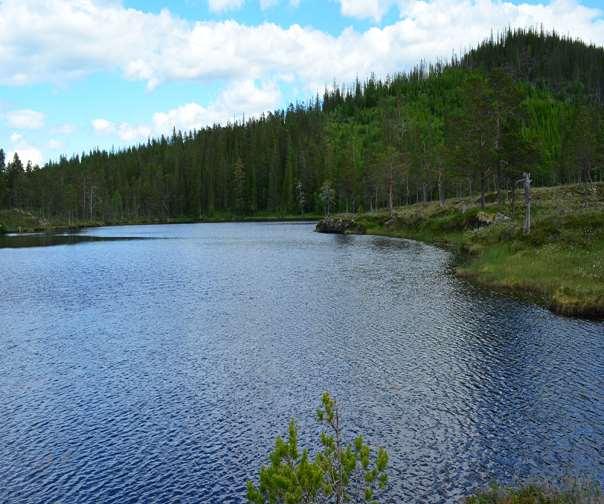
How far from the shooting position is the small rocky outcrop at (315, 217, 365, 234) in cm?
12594

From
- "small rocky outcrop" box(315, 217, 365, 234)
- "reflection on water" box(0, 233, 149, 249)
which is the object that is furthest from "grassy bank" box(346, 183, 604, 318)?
"reflection on water" box(0, 233, 149, 249)

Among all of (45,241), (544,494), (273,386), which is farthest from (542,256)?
(45,241)

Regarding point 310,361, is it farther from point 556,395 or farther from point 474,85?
point 474,85

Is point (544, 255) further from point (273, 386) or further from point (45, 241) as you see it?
point (45, 241)

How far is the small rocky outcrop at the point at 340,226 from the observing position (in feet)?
413

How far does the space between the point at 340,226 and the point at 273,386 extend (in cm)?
10589

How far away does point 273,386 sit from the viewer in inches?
969

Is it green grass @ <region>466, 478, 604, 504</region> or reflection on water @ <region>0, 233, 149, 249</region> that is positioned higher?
reflection on water @ <region>0, 233, 149, 249</region>

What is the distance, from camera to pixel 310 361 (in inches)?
1103

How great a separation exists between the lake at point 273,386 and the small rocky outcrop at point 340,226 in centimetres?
7625

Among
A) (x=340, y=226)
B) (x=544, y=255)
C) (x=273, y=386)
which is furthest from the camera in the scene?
(x=340, y=226)

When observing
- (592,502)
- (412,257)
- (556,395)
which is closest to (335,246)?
(412,257)

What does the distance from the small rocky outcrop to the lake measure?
76250 millimetres

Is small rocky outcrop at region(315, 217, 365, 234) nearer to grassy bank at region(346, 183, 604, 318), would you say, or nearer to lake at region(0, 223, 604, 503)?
grassy bank at region(346, 183, 604, 318)
